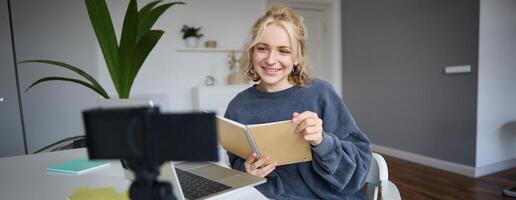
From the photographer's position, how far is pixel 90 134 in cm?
26

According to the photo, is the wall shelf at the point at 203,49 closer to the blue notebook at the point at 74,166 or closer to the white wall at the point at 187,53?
the white wall at the point at 187,53

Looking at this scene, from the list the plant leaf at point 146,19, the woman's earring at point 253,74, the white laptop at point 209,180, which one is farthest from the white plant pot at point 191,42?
the white laptop at point 209,180

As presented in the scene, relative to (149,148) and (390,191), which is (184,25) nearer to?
(390,191)

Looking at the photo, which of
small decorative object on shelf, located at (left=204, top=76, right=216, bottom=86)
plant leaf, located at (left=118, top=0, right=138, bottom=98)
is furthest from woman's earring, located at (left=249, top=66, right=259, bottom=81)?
small decorative object on shelf, located at (left=204, top=76, right=216, bottom=86)

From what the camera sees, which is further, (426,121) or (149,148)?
(426,121)

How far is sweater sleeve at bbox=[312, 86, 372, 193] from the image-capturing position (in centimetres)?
81

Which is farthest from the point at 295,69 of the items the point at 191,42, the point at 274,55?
the point at 191,42

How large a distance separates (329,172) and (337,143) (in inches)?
3.6

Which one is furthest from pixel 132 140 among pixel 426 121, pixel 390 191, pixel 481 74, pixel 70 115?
pixel 426 121

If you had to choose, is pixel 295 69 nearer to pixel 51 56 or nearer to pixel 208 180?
pixel 208 180

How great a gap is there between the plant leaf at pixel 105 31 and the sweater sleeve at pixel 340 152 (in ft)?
3.44

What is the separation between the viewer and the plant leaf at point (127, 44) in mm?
1441

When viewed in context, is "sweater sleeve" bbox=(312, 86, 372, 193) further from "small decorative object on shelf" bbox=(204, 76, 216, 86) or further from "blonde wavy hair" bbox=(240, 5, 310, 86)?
"small decorative object on shelf" bbox=(204, 76, 216, 86)

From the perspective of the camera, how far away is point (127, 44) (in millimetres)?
1485
